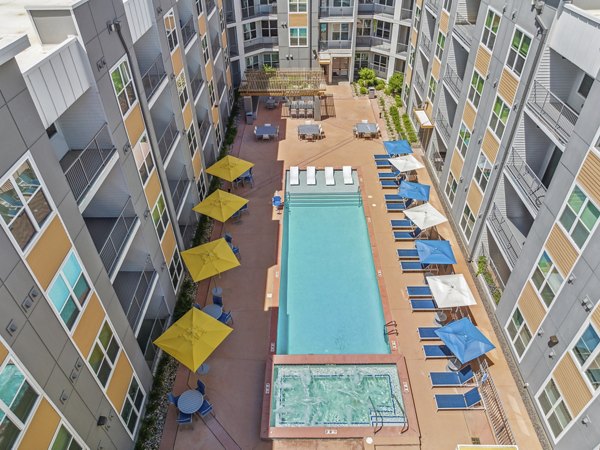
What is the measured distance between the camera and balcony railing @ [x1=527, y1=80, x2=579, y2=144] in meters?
17.5

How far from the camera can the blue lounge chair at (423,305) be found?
76.8ft

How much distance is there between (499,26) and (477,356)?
A: 16.6 m

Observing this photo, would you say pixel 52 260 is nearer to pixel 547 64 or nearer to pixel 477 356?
pixel 477 356

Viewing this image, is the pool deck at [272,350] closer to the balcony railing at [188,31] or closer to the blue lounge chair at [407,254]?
the blue lounge chair at [407,254]

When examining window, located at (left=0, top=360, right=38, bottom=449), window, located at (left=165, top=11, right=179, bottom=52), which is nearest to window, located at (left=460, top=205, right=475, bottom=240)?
window, located at (left=165, top=11, right=179, bottom=52)

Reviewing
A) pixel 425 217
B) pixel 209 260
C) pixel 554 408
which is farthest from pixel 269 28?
pixel 554 408

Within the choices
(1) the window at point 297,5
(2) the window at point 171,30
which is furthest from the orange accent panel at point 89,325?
(1) the window at point 297,5

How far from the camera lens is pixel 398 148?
34.1m

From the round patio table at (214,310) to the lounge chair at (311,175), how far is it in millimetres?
13800

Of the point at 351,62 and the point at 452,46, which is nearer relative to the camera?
the point at 452,46

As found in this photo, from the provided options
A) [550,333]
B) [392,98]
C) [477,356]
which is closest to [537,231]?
[550,333]

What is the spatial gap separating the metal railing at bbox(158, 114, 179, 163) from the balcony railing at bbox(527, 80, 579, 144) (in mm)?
17909

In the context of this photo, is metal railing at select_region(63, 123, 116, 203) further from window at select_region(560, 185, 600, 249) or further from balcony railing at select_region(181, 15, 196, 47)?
window at select_region(560, 185, 600, 249)

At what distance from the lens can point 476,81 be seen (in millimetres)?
25281
